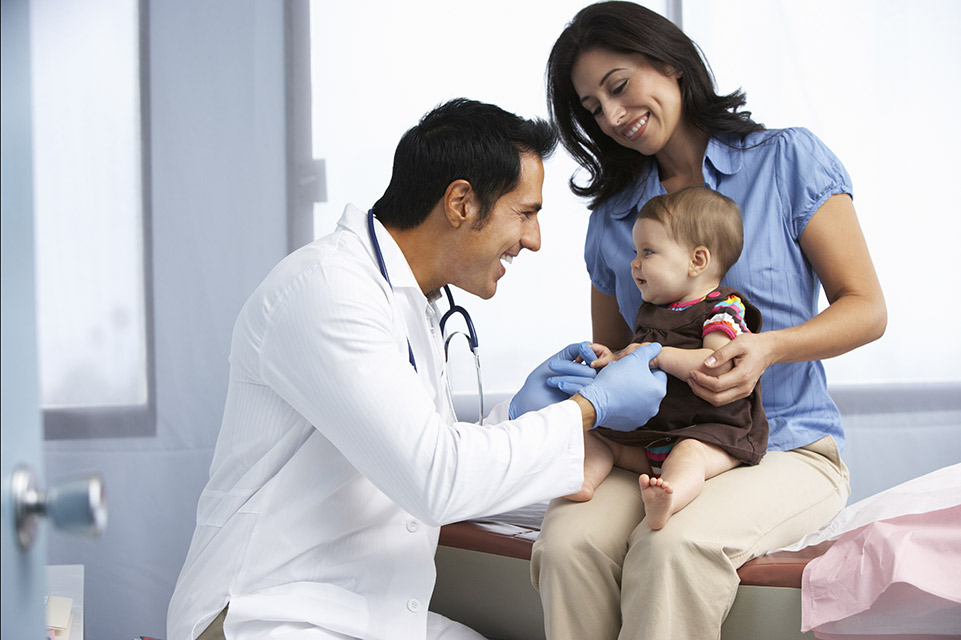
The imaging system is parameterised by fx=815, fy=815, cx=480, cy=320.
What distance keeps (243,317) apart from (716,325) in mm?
774

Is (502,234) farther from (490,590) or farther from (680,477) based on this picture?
(490,590)

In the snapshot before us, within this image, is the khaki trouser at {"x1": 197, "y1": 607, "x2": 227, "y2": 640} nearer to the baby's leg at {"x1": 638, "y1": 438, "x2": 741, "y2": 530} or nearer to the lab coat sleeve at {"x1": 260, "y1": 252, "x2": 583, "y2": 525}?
the lab coat sleeve at {"x1": 260, "y1": 252, "x2": 583, "y2": 525}

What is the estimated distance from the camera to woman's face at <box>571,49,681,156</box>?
5.18ft

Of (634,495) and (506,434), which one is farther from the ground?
(506,434)

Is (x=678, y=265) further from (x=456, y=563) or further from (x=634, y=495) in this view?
(x=456, y=563)

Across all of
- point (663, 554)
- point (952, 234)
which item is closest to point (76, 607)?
point (663, 554)

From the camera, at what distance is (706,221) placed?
1446 millimetres

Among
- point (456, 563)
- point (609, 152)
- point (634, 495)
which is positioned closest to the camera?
point (634, 495)

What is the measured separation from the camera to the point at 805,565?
119 cm

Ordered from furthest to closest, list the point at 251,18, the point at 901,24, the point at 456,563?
the point at 901,24, the point at 251,18, the point at 456,563

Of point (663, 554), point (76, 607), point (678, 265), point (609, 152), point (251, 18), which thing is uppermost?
point (251, 18)

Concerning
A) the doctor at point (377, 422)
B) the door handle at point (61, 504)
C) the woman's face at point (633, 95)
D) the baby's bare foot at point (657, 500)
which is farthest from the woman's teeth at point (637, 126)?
the door handle at point (61, 504)

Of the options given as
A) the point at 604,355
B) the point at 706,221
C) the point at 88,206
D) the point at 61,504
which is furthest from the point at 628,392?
the point at 88,206

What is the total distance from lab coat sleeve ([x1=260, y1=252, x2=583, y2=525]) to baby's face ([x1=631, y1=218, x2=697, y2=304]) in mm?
414
